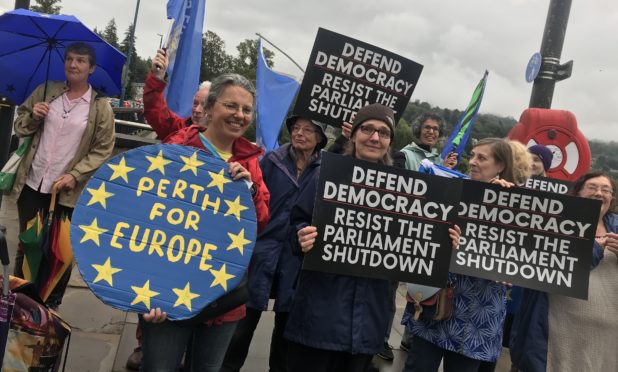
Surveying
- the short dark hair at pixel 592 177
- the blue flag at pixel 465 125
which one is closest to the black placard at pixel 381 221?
the short dark hair at pixel 592 177

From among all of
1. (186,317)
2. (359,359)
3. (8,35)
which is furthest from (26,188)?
(359,359)

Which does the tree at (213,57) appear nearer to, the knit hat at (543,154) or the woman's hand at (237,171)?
the knit hat at (543,154)

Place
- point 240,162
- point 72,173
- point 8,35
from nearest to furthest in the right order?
point 240,162 → point 72,173 → point 8,35

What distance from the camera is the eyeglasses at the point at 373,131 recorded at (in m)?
2.43

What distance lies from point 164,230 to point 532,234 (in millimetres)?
1862

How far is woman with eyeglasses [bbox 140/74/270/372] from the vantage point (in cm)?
211

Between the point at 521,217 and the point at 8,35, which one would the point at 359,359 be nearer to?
the point at 521,217

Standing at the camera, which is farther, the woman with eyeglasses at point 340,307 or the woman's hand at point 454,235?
the woman's hand at point 454,235

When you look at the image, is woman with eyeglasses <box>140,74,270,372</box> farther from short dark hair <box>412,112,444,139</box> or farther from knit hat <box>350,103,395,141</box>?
short dark hair <box>412,112,444,139</box>

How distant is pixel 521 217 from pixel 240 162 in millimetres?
1485

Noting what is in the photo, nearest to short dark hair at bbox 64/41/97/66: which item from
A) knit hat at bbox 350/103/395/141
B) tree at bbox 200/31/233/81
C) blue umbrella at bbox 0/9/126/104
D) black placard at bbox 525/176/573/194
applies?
blue umbrella at bbox 0/9/126/104

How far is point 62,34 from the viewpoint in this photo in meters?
3.56

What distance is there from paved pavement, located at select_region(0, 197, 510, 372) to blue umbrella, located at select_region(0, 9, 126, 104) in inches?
67.9

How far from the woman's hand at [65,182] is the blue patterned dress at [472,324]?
7.36 ft
